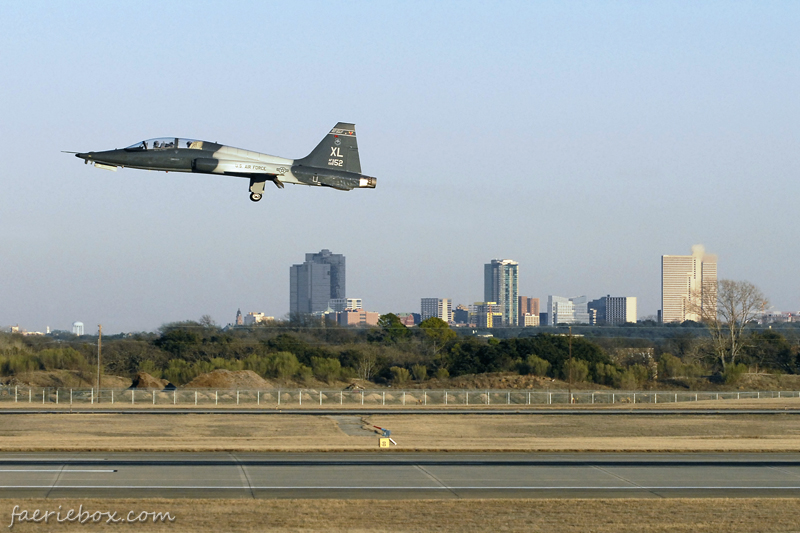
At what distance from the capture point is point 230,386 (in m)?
83.4

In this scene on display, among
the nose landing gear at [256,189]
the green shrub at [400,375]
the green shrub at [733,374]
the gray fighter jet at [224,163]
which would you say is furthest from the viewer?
the green shrub at [400,375]

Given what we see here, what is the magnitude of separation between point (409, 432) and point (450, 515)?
23.5 meters

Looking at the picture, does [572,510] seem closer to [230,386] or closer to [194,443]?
[194,443]

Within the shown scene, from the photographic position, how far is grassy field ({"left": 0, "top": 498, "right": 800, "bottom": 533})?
22125 millimetres

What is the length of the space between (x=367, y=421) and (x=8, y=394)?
1354 inches

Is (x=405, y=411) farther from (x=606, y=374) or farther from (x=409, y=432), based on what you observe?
(x=606, y=374)

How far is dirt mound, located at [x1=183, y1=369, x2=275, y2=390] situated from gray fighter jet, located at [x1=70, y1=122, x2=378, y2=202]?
48.4m

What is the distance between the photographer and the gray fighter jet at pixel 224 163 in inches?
1453

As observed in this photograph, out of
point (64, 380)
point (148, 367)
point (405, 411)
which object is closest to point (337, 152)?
point (405, 411)

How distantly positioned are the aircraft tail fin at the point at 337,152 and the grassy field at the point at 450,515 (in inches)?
707

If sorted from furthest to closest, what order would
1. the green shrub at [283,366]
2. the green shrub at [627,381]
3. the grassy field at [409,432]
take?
1. the green shrub at [283,366]
2. the green shrub at [627,381]
3. the grassy field at [409,432]
